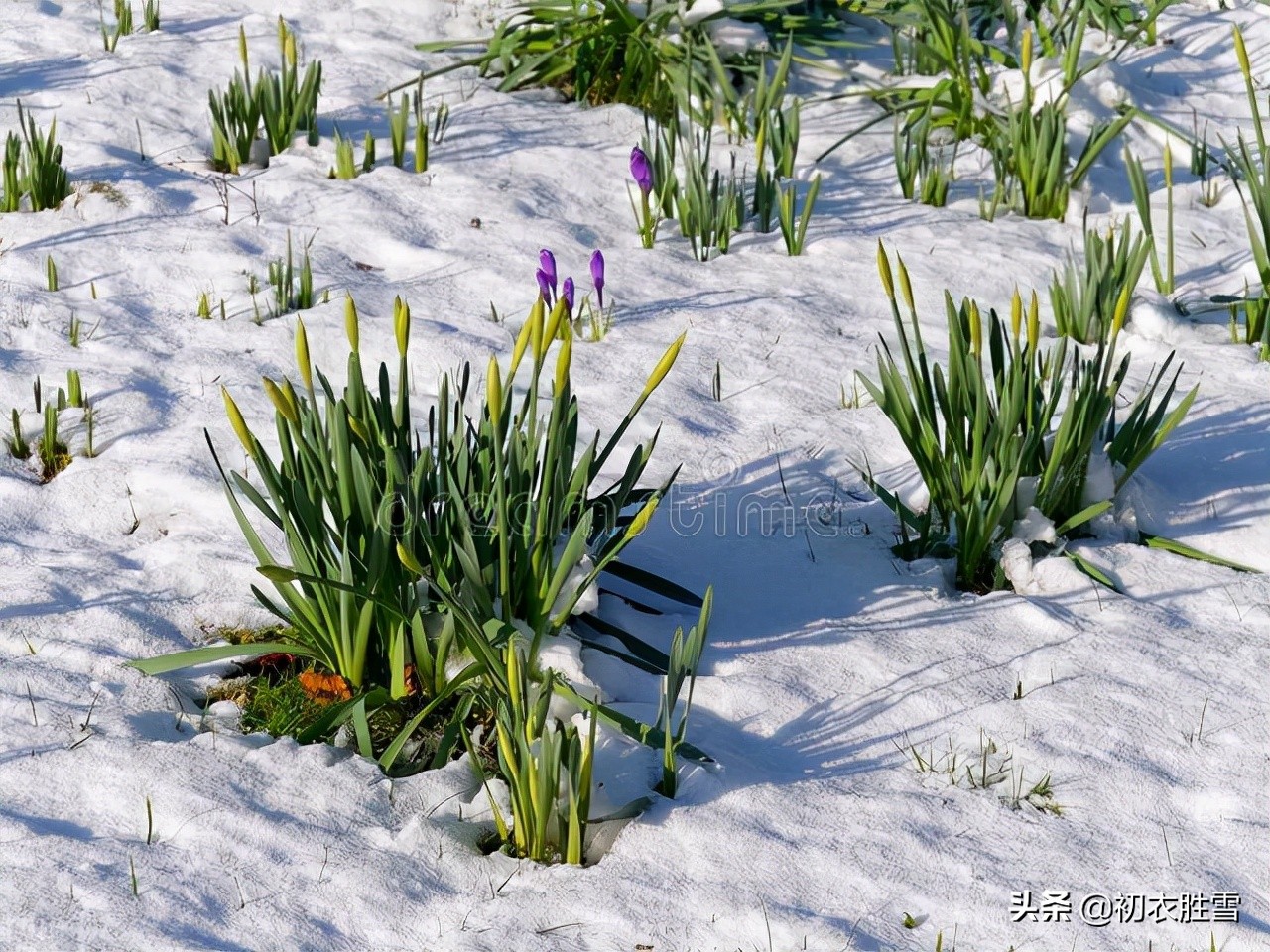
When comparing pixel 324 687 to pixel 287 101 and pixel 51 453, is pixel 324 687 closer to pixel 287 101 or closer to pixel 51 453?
pixel 51 453

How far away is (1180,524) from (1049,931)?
1312 millimetres

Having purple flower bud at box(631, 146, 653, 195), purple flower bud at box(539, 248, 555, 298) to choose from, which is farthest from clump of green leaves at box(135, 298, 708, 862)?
purple flower bud at box(631, 146, 653, 195)

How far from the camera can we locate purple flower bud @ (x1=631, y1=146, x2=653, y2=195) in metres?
3.71

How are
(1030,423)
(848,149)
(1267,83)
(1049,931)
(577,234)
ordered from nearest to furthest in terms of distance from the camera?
(1049,931)
(1030,423)
(577,234)
(848,149)
(1267,83)

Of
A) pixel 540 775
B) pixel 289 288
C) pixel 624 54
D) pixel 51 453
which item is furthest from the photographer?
pixel 624 54

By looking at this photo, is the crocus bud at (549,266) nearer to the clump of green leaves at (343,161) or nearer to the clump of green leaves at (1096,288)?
the clump of green leaves at (1096,288)

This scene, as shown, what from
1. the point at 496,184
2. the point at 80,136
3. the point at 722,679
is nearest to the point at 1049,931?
the point at 722,679

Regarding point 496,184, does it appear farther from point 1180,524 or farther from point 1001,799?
point 1001,799

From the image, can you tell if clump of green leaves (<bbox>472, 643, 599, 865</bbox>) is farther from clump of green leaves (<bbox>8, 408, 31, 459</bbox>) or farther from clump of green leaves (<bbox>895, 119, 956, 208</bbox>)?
clump of green leaves (<bbox>895, 119, 956, 208</bbox>)

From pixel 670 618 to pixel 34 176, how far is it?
8.28 feet

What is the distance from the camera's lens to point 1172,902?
1927 millimetres

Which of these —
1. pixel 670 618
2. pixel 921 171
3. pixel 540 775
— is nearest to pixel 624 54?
pixel 921 171

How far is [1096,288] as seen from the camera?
3461 mm

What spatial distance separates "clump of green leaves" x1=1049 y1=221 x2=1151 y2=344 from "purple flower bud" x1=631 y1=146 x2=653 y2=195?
1145 mm
